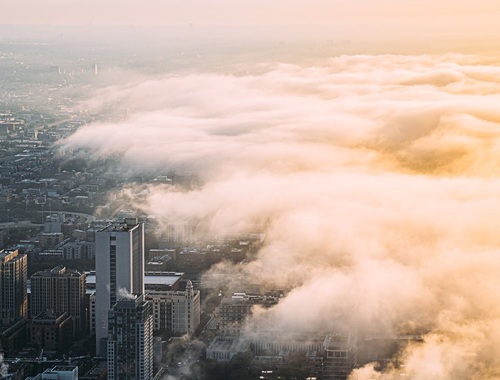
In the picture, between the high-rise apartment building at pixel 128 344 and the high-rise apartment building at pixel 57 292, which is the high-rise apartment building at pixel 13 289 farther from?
the high-rise apartment building at pixel 128 344

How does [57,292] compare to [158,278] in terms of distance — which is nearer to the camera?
[57,292]

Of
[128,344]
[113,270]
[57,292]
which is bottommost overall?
[57,292]

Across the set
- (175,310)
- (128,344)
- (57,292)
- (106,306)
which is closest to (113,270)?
(106,306)

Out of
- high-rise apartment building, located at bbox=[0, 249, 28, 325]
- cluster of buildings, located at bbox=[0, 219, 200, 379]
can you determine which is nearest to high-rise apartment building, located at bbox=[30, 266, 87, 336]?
cluster of buildings, located at bbox=[0, 219, 200, 379]

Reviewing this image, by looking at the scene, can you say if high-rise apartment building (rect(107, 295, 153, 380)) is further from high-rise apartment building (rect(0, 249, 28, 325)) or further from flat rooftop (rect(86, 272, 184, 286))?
high-rise apartment building (rect(0, 249, 28, 325))

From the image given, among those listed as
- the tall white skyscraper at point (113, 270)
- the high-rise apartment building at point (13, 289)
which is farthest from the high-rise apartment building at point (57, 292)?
the tall white skyscraper at point (113, 270)

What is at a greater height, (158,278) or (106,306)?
(106,306)

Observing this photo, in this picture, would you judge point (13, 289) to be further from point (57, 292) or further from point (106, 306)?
point (106, 306)
